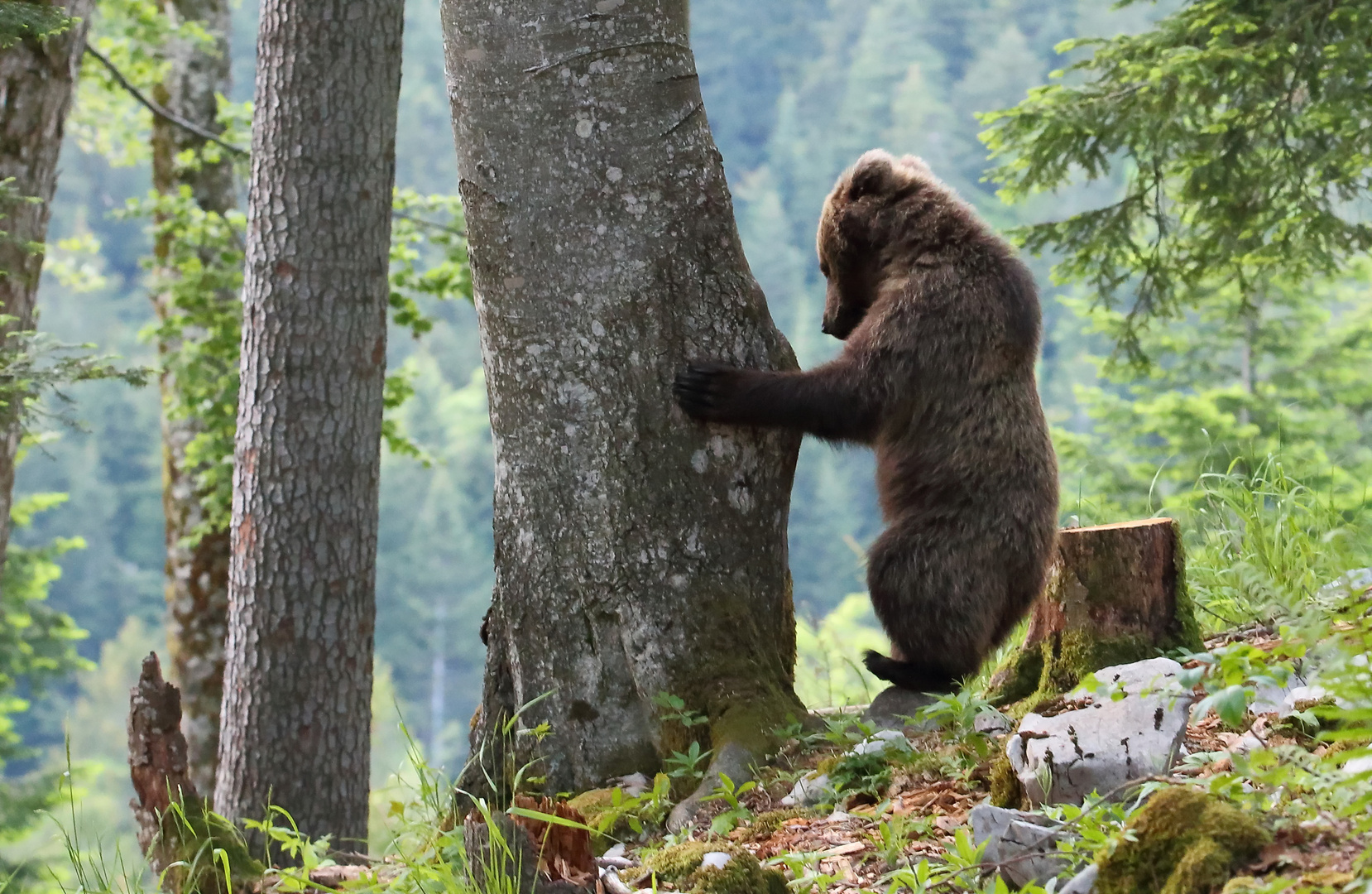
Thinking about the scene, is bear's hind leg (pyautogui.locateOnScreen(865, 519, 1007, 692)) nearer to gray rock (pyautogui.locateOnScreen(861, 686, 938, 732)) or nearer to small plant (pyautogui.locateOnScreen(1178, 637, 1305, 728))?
gray rock (pyautogui.locateOnScreen(861, 686, 938, 732))

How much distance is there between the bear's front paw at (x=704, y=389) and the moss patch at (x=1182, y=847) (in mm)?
1713

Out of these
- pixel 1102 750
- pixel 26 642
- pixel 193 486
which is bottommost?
pixel 26 642

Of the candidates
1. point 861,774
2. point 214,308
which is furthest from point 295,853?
point 214,308

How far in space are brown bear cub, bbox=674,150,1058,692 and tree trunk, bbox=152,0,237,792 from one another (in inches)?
222

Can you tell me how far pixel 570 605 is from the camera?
3.47 metres

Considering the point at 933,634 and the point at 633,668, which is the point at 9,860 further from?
the point at 933,634

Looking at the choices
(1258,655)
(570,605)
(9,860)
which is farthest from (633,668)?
(9,860)

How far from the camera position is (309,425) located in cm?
511

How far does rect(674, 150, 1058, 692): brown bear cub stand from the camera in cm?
377

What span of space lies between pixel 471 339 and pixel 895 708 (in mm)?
75659

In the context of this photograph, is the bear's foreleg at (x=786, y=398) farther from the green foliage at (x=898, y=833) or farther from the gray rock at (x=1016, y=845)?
the gray rock at (x=1016, y=845)

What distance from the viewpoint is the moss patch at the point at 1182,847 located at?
1887 mm

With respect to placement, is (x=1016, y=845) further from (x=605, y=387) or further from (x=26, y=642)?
(x=26, y=642)

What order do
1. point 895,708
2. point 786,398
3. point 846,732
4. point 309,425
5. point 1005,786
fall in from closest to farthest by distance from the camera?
point 1005,786 → point 846,732 → point 786,398 → point 895,708 → point 309,425
